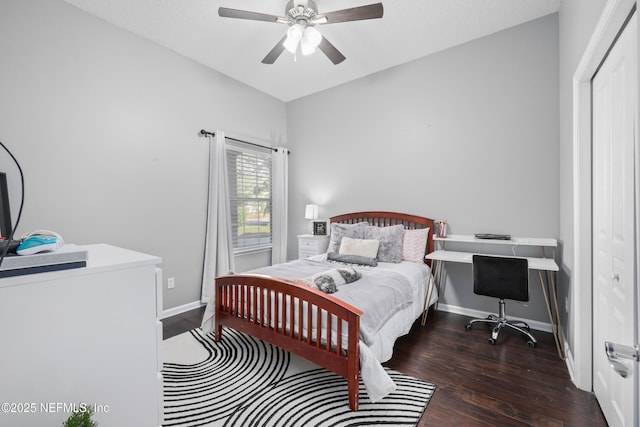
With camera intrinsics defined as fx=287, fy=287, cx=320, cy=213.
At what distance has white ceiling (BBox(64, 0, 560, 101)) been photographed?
8.44 feet

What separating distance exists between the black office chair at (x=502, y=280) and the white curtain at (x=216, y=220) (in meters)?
2.89

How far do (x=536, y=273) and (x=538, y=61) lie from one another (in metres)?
2.09

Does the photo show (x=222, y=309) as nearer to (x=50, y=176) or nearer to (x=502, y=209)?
(x=50, y=176)

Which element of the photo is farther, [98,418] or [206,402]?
[206,402]

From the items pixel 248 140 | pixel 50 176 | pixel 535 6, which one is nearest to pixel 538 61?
pixel 535 6

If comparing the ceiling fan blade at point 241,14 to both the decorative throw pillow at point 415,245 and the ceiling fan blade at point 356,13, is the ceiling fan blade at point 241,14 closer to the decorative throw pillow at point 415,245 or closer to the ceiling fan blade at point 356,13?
the ceiling fan blade at point 356,13

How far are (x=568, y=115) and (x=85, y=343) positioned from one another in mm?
3233

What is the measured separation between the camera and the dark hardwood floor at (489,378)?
5.47 feet

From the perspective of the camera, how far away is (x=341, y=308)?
177 cm

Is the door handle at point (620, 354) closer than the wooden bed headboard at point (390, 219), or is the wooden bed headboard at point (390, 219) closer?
the door handle at point (620, 354)

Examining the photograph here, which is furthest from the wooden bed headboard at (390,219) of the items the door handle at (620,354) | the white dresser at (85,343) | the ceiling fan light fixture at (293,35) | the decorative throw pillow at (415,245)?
the white dresser at (85,343)

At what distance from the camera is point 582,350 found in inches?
74.9

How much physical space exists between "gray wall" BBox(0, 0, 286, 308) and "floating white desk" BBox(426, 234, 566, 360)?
9.53 ft

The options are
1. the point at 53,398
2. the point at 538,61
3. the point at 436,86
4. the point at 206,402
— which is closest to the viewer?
the point at 53,398
